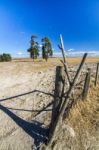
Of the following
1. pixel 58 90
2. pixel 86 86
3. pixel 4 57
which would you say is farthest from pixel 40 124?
pixel 4 57

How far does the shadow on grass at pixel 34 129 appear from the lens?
7048mm

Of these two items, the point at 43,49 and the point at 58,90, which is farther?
the point at 43,49

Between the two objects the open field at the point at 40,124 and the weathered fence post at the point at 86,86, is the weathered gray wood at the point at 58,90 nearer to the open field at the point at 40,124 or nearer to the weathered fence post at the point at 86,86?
the open field at the point at 40,124

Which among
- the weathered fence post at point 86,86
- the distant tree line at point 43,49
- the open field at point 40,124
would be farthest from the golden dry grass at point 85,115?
the distant tree line at point 43,49

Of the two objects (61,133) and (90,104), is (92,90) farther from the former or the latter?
(61,133)

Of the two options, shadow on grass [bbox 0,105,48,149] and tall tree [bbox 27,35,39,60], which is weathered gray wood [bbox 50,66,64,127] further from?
tall tree [bbox 27,35,39,60]

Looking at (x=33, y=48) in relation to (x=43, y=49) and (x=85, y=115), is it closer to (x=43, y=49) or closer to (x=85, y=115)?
(x=43, y=49)

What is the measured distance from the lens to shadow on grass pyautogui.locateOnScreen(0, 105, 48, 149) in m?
7.05

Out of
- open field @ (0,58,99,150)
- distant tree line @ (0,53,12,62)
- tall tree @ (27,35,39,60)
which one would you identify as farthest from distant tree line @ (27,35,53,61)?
open field @ (0,58,99,150)

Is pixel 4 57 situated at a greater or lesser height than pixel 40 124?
lesser

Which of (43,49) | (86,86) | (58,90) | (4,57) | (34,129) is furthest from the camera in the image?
(4,57)

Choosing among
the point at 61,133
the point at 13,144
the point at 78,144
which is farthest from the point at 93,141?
the point at 13,144

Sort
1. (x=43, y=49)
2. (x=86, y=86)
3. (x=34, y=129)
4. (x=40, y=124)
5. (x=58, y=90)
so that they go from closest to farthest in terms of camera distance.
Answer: (x=58, y=90) < (x=34, y=129) < (x=40, y=124) < (x=86, y=86) < (x=43, y=49)

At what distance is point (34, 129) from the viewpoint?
7809 mm
